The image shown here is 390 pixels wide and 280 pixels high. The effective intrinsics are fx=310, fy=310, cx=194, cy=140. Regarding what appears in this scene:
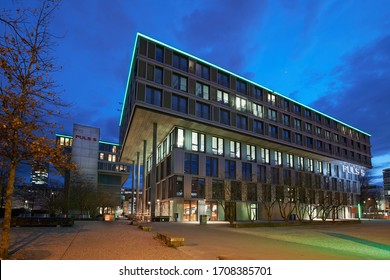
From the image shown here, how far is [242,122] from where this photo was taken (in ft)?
168

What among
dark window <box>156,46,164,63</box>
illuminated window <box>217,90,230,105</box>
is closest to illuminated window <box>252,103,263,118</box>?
illuminated window <box>217,90,230,105</box>

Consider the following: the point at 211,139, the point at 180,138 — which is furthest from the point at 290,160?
the point at 180,138

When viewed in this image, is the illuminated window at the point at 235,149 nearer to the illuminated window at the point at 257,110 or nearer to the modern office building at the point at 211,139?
the modern office building at the point at 211,139

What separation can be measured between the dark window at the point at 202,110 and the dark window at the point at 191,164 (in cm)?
599

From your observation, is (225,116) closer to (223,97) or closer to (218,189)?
(223,97)

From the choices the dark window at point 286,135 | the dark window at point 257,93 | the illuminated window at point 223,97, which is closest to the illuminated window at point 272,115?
the dark window at point 257,93

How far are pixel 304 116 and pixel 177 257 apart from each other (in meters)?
60.8

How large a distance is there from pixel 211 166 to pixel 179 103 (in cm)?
1080

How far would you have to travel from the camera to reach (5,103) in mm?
9453

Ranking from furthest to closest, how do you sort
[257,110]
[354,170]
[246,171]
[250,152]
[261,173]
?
[354,170] → [257,110] → [261,173] → [250,152] → [246,171]

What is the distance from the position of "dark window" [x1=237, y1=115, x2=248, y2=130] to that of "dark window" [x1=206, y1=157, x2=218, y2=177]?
7.33 metres

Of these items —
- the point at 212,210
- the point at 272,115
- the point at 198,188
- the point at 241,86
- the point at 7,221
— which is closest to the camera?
the point at 7,221

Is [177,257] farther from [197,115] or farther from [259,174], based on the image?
[259,174]

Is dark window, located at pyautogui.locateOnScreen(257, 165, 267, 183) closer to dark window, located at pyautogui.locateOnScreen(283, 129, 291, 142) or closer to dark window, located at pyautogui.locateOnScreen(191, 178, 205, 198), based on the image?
dark window, located at pyautogui.locateOnScreen(283, 129, 291, 142)
